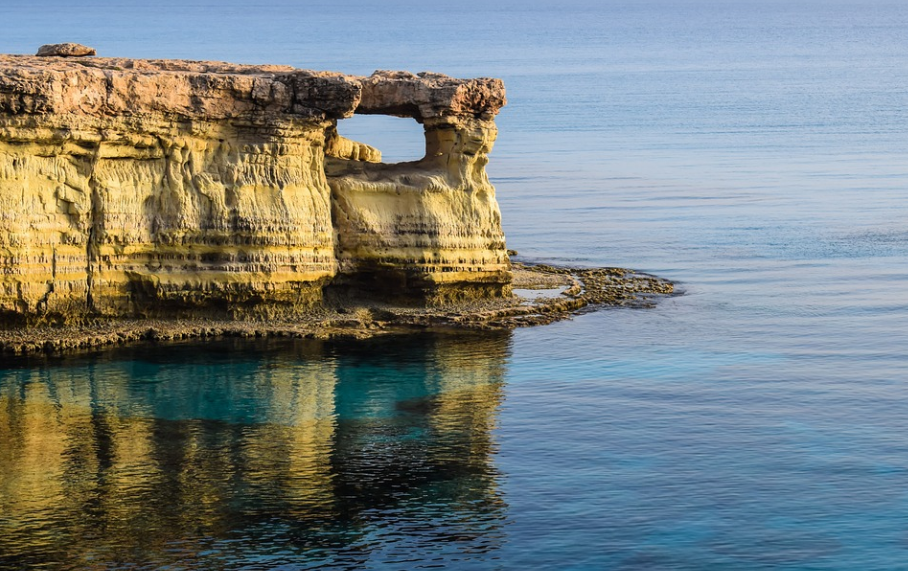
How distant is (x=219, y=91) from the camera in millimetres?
41719

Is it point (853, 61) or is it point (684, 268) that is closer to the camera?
point (684, 268)

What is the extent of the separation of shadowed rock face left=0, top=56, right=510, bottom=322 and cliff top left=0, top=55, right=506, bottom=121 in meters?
0.04

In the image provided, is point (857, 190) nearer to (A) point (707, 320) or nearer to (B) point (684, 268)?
(B) point (684, 268)

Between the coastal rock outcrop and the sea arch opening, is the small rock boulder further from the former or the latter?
the sea arch opening

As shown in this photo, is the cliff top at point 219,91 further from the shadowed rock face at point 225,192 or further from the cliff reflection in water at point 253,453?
the cliff reflection in water at point 253,453

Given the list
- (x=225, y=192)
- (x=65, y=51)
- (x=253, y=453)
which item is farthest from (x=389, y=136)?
(x=253, y=453)

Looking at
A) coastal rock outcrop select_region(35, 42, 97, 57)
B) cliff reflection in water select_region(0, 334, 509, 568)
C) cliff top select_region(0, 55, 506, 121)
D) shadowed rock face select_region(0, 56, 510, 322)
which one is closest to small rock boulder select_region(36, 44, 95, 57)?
coastal rock outcrop select_region(35, 42, 97, 57)

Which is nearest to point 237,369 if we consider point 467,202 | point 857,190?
point 467,202

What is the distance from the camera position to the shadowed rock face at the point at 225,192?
39969mm

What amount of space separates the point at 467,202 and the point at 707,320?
835 cm

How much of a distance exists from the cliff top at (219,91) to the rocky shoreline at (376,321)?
5.76 m

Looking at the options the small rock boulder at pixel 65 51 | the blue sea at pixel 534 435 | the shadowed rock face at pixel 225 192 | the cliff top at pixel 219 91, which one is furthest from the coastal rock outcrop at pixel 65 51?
the blue sea at pixel 534 435

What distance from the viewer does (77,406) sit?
36.5 metres

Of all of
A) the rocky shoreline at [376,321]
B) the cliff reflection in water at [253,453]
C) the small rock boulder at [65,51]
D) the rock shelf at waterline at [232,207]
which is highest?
the small rock boulder at [65,51]
